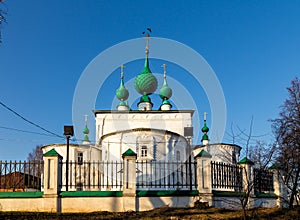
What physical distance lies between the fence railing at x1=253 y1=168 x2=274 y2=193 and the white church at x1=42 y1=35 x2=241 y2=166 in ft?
24.9

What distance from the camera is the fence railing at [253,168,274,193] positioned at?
1295cm

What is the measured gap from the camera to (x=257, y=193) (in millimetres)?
12977

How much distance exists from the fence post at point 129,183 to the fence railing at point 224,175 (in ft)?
8.48

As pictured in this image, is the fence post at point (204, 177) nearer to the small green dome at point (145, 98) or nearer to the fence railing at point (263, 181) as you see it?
the fence railing at point (263, 181)

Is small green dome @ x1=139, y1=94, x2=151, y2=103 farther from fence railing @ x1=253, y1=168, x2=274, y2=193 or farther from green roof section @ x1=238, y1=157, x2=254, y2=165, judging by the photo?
green roof section @ x1=238, y1=157, x2=254, y2=165

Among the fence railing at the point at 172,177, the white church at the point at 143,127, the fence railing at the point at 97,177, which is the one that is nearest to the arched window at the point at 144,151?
the white church at the point at 143,127

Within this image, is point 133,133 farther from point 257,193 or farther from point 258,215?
point 258,215

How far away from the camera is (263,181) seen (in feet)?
44.4

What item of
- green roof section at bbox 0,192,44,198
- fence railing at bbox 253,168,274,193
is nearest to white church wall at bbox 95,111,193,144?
fence railing at bbox 253,168,274,193

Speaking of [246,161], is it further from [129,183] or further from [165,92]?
[165,92]

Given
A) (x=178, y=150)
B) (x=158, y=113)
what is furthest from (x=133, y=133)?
(x=158, y=113)

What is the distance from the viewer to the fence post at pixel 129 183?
10532 mm

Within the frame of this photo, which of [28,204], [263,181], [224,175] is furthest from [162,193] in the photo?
[263,181]

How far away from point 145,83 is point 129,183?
1740cm
